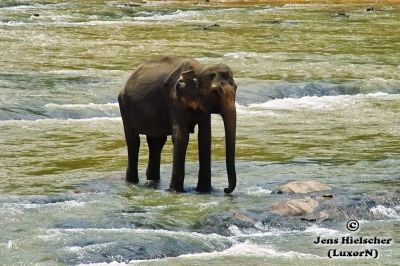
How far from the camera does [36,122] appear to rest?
26.7 m

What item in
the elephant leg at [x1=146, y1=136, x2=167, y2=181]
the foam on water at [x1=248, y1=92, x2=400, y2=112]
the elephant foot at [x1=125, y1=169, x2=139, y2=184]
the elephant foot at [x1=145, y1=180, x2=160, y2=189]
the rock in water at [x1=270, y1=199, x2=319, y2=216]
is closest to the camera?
the rock in water at [x1=270, y1=199, x2=319, y2=216]

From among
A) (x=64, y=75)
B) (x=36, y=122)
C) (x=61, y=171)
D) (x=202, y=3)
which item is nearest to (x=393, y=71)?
(x=64, y=75)

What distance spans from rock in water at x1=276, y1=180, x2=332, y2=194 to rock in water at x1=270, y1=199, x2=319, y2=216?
1082 mm

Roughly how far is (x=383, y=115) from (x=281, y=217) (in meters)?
13.2

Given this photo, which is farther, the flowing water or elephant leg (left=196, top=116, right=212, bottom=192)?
elephant leg (left=196, top=116, right=212, bottom=192)

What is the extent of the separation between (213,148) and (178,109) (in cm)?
594

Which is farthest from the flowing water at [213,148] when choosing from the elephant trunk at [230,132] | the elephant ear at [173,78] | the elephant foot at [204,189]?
the elephant ear at [173,78]

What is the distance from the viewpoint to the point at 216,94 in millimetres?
16719

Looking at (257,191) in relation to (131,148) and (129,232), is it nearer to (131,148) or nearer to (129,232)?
(131,148)

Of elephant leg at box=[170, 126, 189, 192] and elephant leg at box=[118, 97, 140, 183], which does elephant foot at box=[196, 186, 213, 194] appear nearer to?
elephant leg at box=[170, 126, 189, 192]

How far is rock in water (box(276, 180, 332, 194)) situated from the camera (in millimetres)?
17703

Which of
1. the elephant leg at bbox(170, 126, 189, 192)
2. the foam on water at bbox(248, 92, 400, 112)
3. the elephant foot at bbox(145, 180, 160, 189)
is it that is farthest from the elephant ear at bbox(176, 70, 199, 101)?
→ the foam on water at bbox(248, 92, 400, 112)

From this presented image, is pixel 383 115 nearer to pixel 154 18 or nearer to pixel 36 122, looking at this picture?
pixel 36 122

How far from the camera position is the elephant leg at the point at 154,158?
18984 millimetres
